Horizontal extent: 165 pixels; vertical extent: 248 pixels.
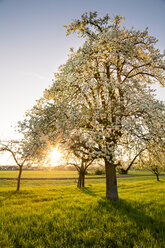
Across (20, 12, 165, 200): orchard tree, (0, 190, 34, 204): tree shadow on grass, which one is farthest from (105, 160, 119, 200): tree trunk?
(0, 190, 34, 204): tree shadow on grass

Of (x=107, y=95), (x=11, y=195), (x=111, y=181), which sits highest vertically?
(x=107, y=95)

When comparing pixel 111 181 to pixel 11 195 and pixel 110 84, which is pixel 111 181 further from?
pixel 11 195

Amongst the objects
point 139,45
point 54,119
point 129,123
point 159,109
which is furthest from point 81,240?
point 139,45

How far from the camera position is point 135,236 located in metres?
6.60

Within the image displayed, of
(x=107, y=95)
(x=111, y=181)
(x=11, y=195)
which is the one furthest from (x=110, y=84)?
(x=11, y=195)

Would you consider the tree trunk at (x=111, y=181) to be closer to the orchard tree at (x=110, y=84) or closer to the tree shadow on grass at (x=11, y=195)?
the orchard tree at (x=110, y=84)

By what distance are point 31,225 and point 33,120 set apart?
714 cm

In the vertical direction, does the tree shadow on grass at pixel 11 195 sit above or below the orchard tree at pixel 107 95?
below

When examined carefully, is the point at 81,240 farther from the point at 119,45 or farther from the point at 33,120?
the point at 119,45

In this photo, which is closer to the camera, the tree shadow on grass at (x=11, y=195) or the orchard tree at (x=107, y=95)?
the orchard tree at (x=107, y=95)

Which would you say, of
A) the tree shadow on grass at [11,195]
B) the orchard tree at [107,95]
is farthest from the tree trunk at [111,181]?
the tree shadow on grass at [11,195]

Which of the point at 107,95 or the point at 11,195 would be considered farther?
the point at 11,195

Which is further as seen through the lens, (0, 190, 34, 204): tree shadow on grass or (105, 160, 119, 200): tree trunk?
(0, 190, 34, 204): tree shadow on grass

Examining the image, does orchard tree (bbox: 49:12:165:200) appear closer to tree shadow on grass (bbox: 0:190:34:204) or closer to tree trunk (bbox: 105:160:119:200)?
tree trunk (bbox: 105:160:119:200)
